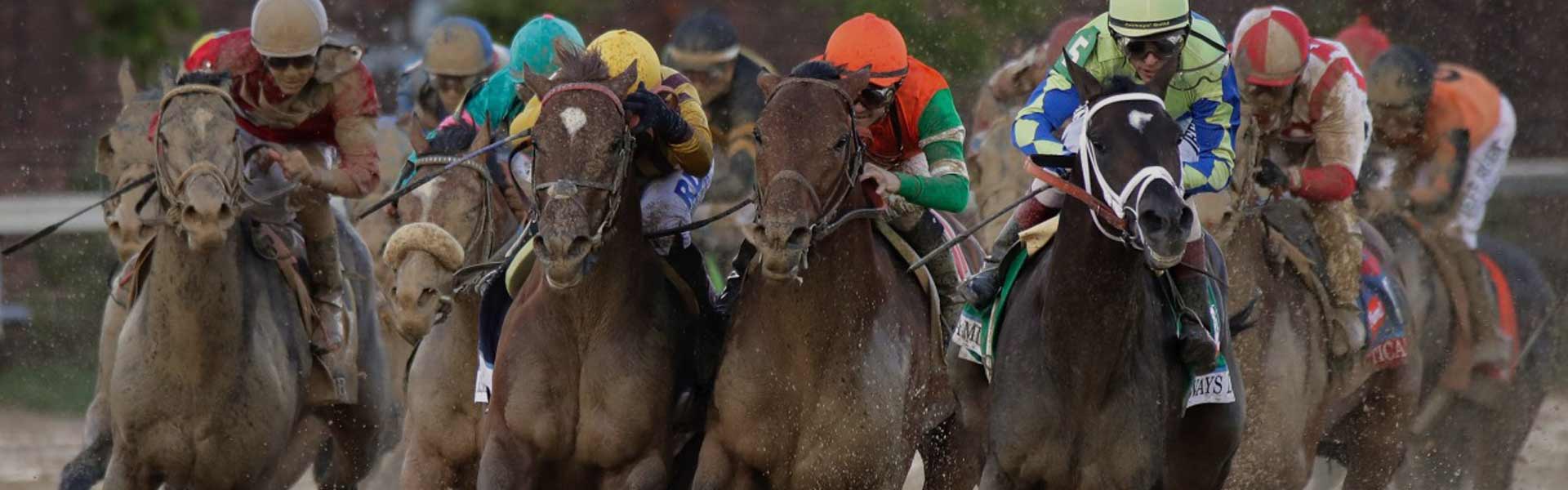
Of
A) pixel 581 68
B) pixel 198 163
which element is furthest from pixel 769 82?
pixel 198 163

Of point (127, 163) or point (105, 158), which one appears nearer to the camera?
point (127, 163)

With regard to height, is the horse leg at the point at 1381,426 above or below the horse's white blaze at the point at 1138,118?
below

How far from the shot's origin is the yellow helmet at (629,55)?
8.30 metres

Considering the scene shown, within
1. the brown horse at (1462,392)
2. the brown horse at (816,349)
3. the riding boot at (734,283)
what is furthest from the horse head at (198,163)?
the brown horse at (1462,392)

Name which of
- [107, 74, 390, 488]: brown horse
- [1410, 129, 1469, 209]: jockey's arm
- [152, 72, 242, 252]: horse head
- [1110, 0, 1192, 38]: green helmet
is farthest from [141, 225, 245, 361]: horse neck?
[1410, 129, 1469, 209]: jockey's arm

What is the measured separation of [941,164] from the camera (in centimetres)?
834

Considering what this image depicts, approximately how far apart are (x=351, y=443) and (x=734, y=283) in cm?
267

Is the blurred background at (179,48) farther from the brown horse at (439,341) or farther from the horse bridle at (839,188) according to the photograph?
the horse bridle at (839,188)

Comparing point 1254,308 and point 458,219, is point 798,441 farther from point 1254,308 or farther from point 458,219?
Result: point 1254,308

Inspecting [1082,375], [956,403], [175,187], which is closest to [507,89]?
[175,187]

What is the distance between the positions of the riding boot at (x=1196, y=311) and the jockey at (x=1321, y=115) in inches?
95.8

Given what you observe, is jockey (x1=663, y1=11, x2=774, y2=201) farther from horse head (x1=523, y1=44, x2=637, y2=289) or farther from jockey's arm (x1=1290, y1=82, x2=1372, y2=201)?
horse head (x1=523, y1=44, x2=637, y2=289)

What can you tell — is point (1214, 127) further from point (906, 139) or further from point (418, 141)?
point (418, 141)

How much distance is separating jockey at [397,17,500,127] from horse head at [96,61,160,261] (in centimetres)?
184
